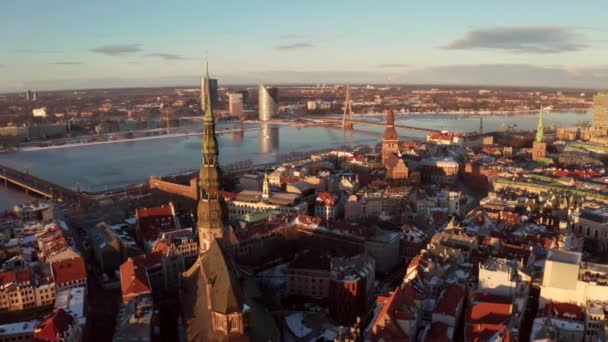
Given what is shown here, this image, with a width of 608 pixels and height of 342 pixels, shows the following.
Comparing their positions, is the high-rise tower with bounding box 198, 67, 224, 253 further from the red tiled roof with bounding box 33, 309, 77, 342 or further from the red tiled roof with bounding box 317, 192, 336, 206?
the red tiled roof with bounding box 317, 192, 336, 206

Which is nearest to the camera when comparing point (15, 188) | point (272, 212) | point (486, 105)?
point (272, 212)

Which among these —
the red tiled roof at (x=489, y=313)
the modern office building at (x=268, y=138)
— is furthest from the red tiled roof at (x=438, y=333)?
the modern office building at (x=268, y=138)

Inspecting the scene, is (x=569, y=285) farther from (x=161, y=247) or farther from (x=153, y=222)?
(x=153, y=222)

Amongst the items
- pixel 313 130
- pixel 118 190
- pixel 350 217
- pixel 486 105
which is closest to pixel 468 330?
pixel 350 217

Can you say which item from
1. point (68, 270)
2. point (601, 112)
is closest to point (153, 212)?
point (68, 270)

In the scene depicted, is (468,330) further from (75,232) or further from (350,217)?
(75,232)

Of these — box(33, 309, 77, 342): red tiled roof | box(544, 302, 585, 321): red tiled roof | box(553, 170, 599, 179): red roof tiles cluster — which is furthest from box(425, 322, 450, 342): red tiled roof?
box(553, 170, 599, 179): red roof tiles cluster
